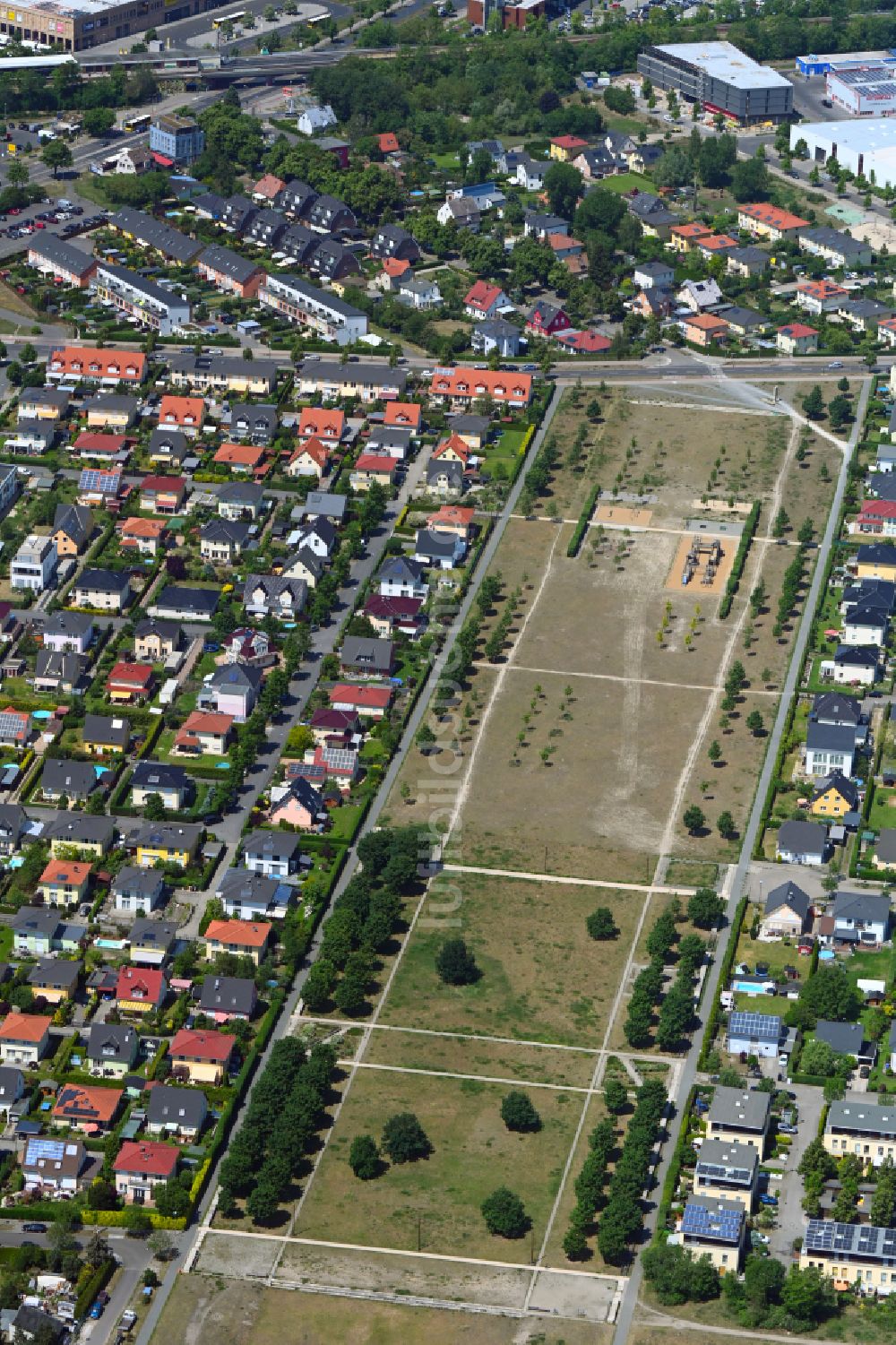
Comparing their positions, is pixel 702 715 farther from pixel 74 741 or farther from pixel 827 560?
pixel 74 741

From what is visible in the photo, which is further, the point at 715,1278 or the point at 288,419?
the point at 288,419

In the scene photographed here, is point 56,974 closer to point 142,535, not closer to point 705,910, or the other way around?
point 705,910

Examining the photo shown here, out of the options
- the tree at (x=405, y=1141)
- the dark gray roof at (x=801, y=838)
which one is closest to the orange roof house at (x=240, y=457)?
the dark gray roof at (x=801, y=838)

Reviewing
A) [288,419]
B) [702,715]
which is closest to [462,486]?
[288,419]

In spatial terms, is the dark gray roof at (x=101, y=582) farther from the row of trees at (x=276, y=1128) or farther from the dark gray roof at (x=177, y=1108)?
the dark gray roof at (x=177, y=1108)

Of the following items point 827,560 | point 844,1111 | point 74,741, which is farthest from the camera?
point 827,560

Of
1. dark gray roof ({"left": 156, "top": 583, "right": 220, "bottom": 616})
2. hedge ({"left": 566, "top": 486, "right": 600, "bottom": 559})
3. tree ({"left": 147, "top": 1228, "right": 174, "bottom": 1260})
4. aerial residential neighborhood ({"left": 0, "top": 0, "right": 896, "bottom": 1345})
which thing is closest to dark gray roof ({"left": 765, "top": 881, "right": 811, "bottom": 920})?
aerial residential neighborhood ({"left": 0, "top": 0, "right": 896, "bottom": 1345})

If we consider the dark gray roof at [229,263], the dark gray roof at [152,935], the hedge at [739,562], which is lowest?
the hedge at [739,562]
